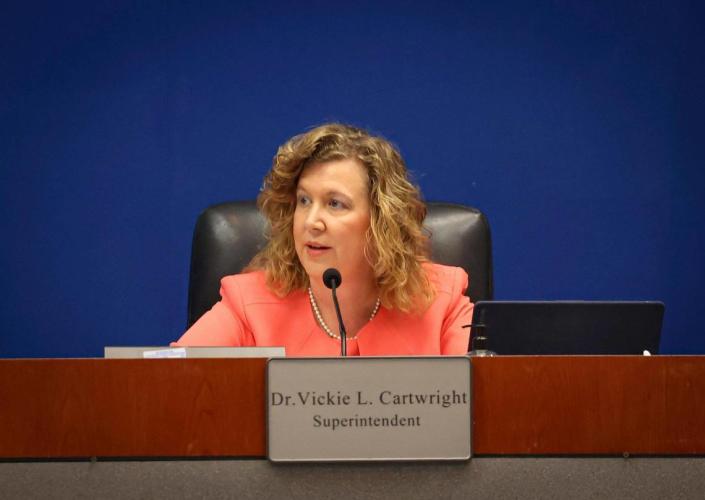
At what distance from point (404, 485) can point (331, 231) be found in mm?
952

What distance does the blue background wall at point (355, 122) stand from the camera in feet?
9.23

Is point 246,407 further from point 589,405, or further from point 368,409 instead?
point 589,405

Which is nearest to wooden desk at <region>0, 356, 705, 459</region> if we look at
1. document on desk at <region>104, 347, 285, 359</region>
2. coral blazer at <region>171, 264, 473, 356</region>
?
document on desk at <region>104, 347, 285, 359</region>

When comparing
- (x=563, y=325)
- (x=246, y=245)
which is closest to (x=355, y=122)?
(x=246, y=245)

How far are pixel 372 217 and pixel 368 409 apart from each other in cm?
99

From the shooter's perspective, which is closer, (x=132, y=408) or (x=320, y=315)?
(x=132, y=408)

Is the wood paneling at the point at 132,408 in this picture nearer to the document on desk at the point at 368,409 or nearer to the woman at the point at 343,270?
the document on desk at the point at 368,409

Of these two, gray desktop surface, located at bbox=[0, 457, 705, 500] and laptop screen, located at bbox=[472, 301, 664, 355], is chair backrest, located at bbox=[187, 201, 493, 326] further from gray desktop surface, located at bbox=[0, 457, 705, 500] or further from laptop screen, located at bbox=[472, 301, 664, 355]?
gray desktop surface, located at bbox=[0, 457, 705, 500]

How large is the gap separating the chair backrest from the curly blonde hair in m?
0.04

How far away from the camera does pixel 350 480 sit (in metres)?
0.96

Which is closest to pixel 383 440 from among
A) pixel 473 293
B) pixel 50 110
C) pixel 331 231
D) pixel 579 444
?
pixel 579 444

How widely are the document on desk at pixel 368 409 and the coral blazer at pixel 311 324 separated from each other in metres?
0.89

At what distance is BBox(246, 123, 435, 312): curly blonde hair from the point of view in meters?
1.92

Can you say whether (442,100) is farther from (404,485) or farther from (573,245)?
(404,485)
